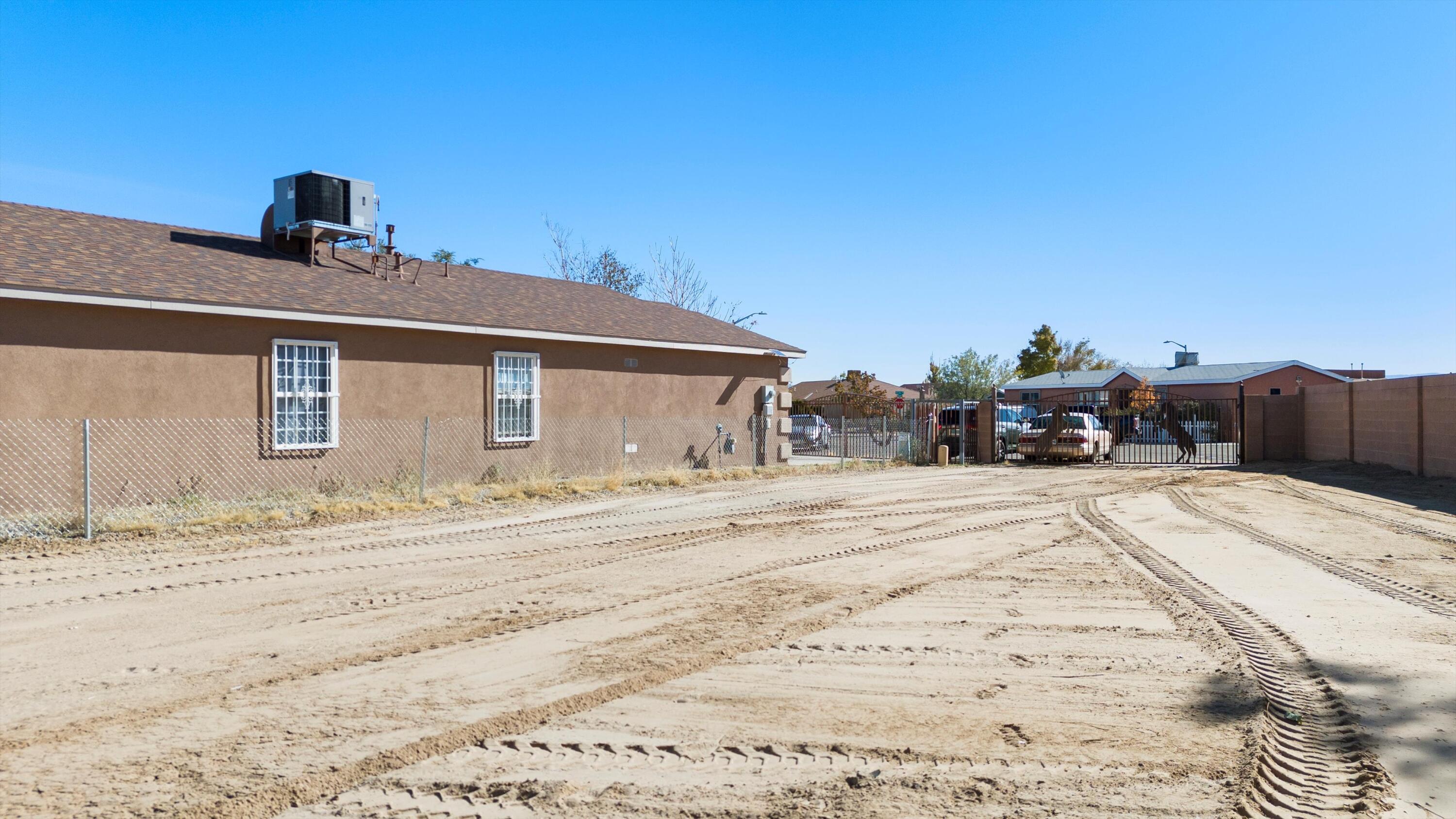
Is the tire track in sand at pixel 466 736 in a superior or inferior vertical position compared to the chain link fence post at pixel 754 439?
inferior

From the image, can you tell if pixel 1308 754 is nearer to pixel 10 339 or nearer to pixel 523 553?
pixel 523 553

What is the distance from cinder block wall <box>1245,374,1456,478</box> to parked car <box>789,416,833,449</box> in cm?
1254

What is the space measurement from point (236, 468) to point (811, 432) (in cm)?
2225

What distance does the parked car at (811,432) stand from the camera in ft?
106

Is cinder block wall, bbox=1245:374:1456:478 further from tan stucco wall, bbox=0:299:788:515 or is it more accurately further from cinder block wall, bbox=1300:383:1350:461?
tan stucco wall, bbox=0:299:788:515

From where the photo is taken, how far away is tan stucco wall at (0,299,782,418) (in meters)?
12.6

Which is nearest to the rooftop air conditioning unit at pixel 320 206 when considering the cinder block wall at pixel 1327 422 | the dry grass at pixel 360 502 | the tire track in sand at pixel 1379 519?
the dry grass at pixel 360 502

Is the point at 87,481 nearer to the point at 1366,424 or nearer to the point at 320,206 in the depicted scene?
the point at 320,206

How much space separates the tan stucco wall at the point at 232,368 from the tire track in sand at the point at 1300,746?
13297 mm

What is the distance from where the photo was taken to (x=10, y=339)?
1228cm

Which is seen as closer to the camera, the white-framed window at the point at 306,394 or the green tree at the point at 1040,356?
the white-framed window at the point at 306,394

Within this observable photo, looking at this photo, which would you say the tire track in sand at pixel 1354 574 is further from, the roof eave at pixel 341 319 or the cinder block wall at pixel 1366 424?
the roof eave at pixel 341 319

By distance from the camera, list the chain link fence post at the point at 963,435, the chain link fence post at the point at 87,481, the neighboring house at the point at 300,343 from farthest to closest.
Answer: the chain link fence post at the point at 963,435 → the neighboring house at the point at 300,343 → the chain link fence post at the point at 87,481

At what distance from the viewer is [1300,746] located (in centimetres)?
475
